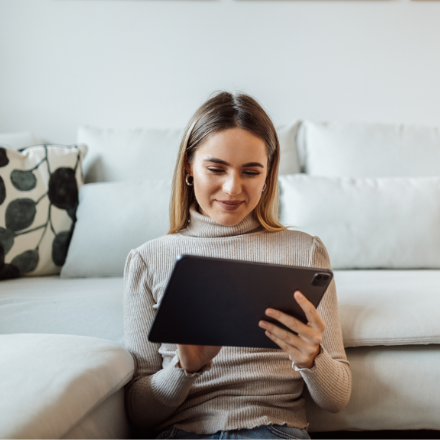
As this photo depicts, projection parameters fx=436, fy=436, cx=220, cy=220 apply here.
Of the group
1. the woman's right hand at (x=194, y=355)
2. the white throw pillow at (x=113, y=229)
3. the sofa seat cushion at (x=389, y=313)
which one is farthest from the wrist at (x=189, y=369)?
the white throw pillow at (x=113, y=229)

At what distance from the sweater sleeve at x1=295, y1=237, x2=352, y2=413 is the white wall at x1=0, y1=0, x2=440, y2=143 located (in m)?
1.20

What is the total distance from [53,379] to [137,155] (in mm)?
1166

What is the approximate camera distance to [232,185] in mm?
851

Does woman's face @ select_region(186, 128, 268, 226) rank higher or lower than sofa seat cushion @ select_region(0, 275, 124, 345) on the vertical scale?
higher

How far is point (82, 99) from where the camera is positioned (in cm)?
192

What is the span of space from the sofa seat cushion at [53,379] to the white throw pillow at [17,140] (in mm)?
1095

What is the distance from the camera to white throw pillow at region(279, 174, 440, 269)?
1.42 meters

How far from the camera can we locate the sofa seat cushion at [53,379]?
542 mm

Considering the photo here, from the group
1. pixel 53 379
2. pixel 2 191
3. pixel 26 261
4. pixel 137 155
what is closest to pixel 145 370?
pixel 53 379

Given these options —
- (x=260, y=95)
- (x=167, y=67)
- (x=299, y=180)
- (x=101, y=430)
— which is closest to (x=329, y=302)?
(x=101, y=430)

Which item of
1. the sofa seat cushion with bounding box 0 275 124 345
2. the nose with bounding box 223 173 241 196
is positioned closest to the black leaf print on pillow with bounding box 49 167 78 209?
the sofa seat cushion with bounding box 0 275 124 345

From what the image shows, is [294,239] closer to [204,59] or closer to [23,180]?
[23,180]

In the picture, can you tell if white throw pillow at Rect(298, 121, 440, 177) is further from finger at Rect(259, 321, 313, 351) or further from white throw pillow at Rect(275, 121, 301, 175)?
finger at Rect(259, 321, 313, 351)

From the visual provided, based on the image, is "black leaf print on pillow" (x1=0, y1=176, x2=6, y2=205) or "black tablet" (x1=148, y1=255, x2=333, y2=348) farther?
"black leaf print on pillow" (x1=0, y1=176, x2=6, y2=205)
